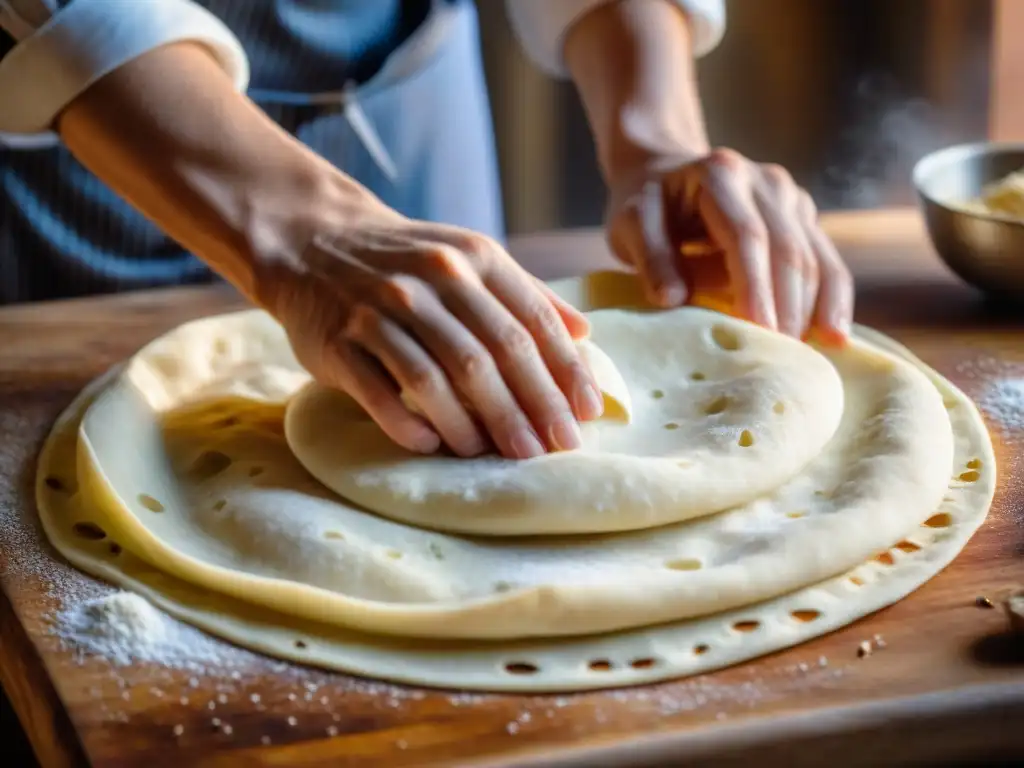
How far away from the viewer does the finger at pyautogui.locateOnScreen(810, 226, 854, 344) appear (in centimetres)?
122

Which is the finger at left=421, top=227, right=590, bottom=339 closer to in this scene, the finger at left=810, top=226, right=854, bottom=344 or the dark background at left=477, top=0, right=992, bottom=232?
the finger at left=810, top=226, right=854, bottom=344

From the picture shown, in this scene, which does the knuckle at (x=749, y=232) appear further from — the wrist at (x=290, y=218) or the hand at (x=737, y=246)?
the wrist at (x=290, y=218)

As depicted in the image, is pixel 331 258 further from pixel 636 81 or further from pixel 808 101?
pixel 808 101

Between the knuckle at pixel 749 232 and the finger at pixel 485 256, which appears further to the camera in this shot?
the knuckle at pixel 749 232

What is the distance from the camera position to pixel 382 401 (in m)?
0.98

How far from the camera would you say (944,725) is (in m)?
0.77

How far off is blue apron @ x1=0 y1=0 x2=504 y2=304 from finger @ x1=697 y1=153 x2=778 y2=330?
20.9 inches

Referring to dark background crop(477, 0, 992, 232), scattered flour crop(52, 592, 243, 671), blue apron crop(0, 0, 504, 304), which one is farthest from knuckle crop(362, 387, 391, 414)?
dark background crop(477, 0, 992, 232)

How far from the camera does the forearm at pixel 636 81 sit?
1.44 meters

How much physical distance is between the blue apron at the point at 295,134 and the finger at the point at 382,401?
2.25 feet

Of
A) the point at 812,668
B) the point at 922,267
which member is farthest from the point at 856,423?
the point at 922,267

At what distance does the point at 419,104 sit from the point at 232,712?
1.08 metres

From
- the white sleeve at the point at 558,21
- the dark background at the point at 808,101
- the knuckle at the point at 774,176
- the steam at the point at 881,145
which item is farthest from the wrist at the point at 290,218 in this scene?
the steam at the point at 881,145

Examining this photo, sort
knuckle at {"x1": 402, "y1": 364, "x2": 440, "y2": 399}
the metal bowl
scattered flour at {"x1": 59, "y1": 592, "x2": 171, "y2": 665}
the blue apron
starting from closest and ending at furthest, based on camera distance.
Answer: scattered flour at {"x1": 59, "y1": 592, "x2": 171, "y2": 665} → knuckle at {"x1": 402, "y1": 364, "x2": 440, "y2": 399} → the metal bowl → the blue apron
